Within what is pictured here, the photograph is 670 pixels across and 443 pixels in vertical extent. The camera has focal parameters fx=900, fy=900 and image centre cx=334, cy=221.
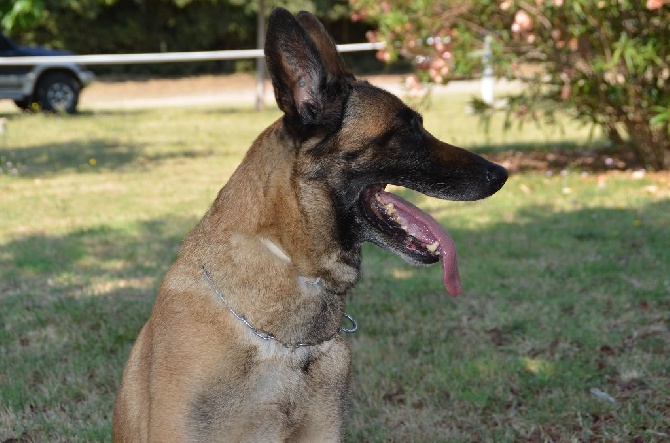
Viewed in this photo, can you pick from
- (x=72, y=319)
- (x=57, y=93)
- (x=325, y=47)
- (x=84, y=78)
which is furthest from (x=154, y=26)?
(x=325, y=47)

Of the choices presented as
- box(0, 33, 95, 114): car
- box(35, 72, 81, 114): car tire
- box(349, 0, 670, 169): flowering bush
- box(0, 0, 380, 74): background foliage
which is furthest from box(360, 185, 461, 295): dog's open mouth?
box(0, 0, 380, 74): background foliage

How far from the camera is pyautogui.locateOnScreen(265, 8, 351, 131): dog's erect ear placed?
2982mm

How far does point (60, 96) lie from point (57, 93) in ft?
0.31

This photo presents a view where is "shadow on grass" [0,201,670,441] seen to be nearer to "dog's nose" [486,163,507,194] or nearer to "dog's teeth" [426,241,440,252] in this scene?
"dog's teeth" [426,241,440,252]

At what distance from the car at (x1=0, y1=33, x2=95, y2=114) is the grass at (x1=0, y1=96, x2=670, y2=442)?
9067 millimetres

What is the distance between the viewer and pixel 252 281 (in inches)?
124

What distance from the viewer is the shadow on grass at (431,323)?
4618 mm

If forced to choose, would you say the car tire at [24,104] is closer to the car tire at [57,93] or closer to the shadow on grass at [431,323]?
the car tire at [57,93]

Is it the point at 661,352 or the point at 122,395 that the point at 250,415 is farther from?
the point at 661,352

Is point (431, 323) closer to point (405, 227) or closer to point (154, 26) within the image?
point (405, 227)

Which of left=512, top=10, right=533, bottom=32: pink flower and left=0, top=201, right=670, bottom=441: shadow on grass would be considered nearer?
left=0, top=201, right=670, bottom=441: shadow on grass

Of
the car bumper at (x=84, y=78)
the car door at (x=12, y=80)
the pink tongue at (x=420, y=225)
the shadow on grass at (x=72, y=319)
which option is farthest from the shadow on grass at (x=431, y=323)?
the car bumper at (x=84, y=78)

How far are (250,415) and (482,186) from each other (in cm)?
120

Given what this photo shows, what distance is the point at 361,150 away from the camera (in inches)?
125
